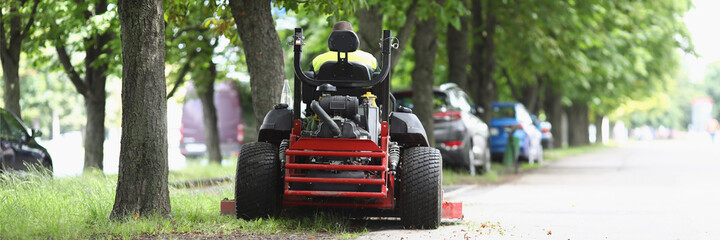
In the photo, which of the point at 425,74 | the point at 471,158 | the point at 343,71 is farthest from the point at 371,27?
the point at 343,71

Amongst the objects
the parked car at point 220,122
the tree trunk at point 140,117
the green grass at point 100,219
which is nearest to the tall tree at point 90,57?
the green grass at point 100,219

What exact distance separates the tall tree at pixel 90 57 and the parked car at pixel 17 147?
2.09 metres

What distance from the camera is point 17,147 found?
44.8 ft

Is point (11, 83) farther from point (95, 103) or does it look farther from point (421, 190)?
point (421, 190)

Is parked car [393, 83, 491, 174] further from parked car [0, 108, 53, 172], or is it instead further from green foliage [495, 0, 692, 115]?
parked car [0, 108, 53, 172]

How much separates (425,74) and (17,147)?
7992 millimetres

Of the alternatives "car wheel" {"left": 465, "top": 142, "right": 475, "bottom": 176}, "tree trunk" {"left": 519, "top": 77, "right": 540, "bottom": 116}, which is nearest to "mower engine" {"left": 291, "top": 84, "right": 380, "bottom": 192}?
"car wheel" {"left": 465, "top": 142, "right": 475, "bottom": 176}

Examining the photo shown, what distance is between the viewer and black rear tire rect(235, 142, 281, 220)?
8500mm

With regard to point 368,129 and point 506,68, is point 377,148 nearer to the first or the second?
point 368,129

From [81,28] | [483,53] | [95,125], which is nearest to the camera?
[81,28]

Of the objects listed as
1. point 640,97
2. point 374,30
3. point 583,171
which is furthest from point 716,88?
point 374,30

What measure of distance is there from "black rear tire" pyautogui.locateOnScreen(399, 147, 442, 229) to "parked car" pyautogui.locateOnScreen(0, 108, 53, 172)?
634 centimetres

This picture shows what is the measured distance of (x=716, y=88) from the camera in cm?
12162

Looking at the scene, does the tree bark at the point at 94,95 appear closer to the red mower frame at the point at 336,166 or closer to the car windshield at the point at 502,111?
the red mower frame at the point at 336,166
